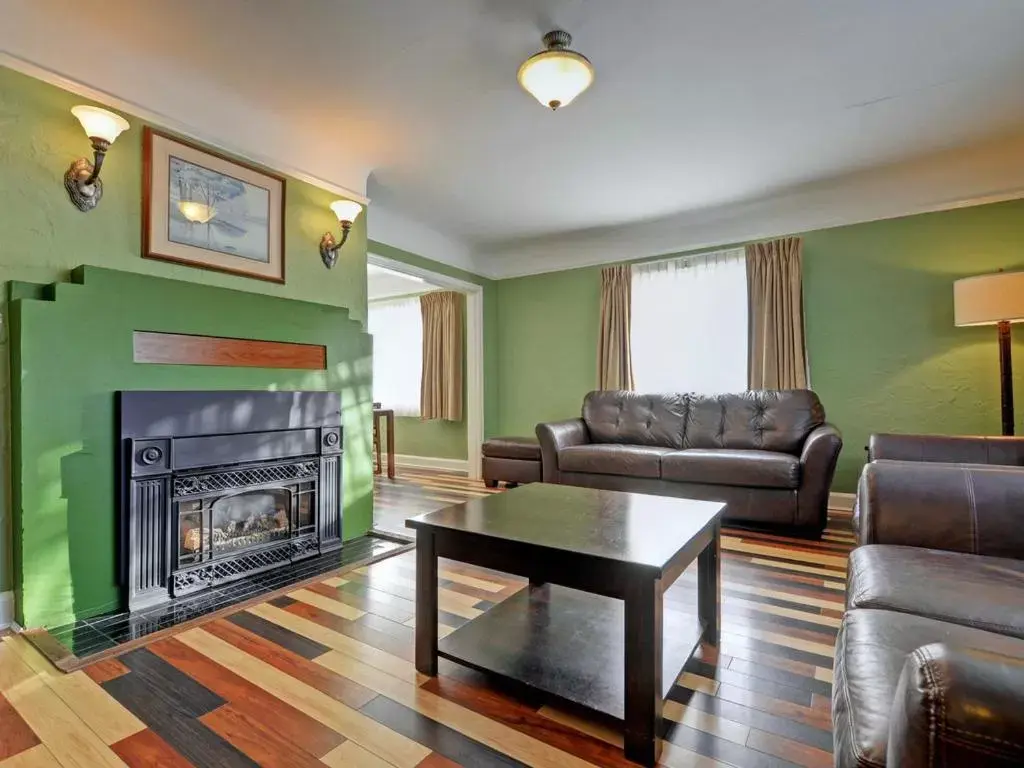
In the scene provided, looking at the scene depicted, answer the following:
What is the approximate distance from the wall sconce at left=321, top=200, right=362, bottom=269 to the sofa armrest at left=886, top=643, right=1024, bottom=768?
328 centimetres

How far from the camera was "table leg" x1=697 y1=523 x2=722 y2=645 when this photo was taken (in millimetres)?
1836

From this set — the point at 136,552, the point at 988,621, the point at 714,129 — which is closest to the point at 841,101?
the point at 714,129

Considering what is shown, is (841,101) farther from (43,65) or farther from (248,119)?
(43,65)

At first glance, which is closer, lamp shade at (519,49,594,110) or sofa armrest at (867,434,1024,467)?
lamp shade at (519,49,594,110)

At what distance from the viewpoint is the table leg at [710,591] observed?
1.84 metres

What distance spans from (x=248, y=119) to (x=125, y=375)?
153 cm

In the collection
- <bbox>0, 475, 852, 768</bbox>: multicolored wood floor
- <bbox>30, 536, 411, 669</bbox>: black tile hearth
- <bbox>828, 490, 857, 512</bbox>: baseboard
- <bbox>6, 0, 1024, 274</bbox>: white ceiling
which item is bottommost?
<bbox>30, 536, 411, 669</bbox>: black tile hearth

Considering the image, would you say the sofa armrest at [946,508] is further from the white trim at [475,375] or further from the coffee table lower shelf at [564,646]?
Result: the white trim at [475,375]

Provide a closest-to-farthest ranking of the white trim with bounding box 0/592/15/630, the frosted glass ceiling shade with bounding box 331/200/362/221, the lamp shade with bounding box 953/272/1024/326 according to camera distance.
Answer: the white trim with bounding box 0/592/15/630
the lamp shade with bounding box 953/272/1024/326
the frosted glass ceiling shade with bounding box 331/200/362/221

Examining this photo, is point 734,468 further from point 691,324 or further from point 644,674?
point 644,674

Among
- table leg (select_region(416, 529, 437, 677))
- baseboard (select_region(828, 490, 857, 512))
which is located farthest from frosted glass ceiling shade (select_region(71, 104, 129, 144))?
baseboard (select_region(828, 490, 857, 512))

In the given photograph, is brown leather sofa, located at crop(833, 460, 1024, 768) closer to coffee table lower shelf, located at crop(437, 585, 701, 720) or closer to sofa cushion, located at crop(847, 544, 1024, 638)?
sofa cushion, located at crop(847, 544, 1024, 638)

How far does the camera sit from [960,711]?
1.72ft

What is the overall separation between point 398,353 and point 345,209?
344cm
